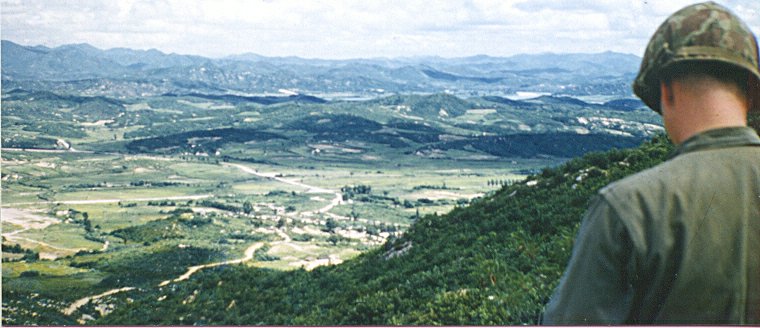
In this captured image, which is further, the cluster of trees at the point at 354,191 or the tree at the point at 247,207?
the cluster of trees at the point at 354,191

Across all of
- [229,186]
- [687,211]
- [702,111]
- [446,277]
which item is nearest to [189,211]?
[229,186]

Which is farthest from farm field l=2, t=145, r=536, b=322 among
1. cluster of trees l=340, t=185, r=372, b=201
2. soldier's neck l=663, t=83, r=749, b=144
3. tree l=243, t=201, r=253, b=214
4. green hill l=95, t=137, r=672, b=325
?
soldier's neck l=663, t=83, r=749, b=144

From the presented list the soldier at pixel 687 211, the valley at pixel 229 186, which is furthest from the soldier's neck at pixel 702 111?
the valley at pixel 229 186

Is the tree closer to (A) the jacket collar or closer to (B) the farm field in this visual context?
(B) the farm field

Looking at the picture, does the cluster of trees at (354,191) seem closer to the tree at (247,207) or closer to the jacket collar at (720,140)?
the tree at (247,207)

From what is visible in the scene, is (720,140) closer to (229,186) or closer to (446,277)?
(446,277)

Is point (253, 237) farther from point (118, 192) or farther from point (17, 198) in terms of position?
point (118, 192)

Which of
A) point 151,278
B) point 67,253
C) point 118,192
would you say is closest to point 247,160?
point 118,192
